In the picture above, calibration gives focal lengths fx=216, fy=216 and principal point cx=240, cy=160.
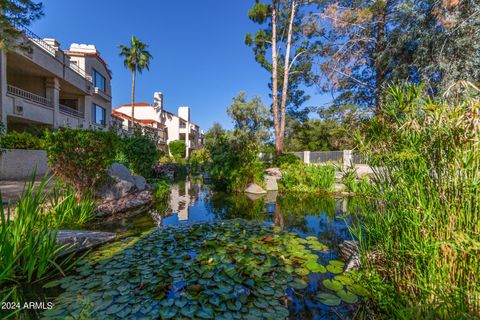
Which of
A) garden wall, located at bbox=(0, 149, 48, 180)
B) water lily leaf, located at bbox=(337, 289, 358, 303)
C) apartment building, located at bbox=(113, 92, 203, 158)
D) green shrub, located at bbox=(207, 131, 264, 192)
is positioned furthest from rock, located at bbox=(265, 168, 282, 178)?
apartment building, located at bbox=(113, 92, 203, 158)

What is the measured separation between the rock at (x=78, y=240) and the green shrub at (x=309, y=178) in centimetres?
844

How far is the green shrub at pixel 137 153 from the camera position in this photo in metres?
9.68

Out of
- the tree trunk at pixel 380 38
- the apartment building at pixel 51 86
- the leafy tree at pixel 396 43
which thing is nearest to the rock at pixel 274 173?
the leafy tree at pixel 396 43

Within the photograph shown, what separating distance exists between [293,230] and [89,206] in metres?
4.94

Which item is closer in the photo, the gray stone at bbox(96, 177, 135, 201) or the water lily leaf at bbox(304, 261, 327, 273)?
the water lily leaf at bbox(304, 261, 327, 273)

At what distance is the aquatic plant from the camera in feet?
7.34

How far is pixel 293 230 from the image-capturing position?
5207 millimetres

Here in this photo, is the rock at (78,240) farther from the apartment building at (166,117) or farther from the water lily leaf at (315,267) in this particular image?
the apartment building at (166,117)

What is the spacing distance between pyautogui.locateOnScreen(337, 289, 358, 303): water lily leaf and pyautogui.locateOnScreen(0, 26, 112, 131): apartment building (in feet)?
32.5

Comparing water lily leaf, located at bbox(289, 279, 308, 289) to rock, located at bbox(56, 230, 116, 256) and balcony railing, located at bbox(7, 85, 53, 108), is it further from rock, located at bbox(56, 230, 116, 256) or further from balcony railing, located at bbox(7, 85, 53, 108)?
balcony railing, located at bbox(7, 85, 53, 108)

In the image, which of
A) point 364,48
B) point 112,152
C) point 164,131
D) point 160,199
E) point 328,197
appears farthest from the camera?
point 164,131

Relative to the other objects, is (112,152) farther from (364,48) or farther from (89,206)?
(364,48)

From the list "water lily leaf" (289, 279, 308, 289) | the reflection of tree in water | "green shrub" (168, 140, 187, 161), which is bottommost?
the reflection of tree in water

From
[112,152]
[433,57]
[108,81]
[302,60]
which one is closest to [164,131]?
[108,81]
